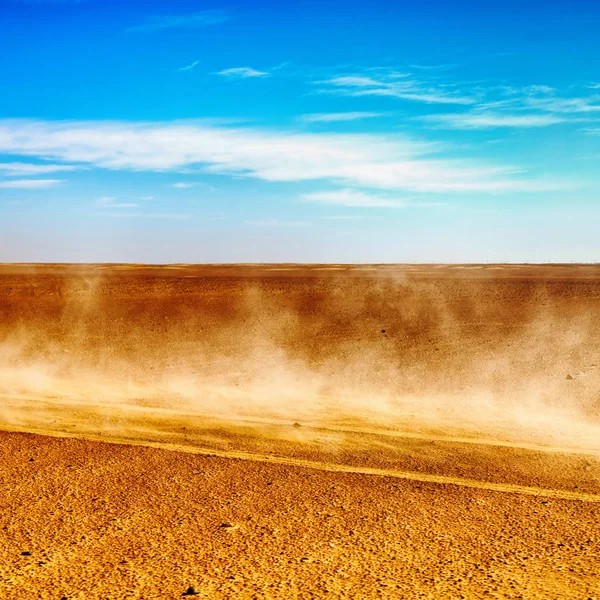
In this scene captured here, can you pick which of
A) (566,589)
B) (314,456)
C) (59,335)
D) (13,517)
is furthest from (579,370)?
(59,335)

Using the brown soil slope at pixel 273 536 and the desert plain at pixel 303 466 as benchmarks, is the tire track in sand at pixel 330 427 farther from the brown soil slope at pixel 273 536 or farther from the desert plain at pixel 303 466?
the brown soil slope at pixel 273 536

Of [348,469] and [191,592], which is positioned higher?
[348,469]

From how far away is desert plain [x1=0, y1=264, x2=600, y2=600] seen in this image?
4570 mm

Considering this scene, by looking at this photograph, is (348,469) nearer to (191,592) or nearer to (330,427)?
(330,427)

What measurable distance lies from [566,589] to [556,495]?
196cm

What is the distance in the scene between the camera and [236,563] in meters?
4.69

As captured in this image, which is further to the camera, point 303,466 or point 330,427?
point 330,427

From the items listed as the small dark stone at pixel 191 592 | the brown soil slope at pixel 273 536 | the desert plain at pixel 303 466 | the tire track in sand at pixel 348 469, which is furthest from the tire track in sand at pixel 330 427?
the small dark stone at pixel 191 592

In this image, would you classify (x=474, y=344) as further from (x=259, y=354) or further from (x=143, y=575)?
(x=143, y=575)

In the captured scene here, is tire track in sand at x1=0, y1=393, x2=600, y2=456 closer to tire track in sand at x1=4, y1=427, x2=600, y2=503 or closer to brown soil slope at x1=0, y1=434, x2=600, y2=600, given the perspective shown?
tire track in sand at x1=4, y1=427, x2=600, y2=503

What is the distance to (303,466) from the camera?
23.1 ft

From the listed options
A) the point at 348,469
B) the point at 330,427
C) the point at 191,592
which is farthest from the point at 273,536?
the point at 330,427

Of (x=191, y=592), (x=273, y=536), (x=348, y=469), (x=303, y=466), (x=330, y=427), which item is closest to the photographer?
(x=191, y=592)

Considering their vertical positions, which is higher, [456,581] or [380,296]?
[380,296]
